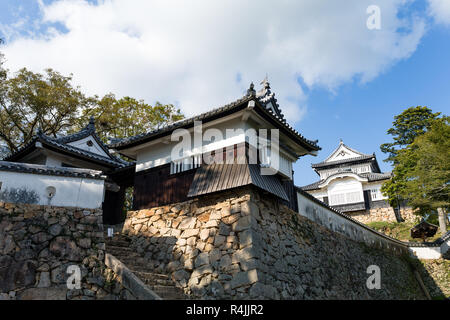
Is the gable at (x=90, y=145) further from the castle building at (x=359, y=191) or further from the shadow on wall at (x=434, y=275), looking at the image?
the castle building at (x=359, y=191)

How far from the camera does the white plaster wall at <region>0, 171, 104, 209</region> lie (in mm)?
8734

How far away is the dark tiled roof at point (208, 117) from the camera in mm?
9870

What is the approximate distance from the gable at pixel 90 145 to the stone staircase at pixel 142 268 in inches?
245

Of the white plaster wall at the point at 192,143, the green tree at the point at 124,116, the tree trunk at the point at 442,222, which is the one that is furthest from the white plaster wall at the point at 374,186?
the white plaster wall at the point at 192,143

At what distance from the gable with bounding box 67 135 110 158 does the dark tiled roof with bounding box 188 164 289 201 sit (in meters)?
7.85

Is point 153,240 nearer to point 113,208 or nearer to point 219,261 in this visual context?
point 219,261

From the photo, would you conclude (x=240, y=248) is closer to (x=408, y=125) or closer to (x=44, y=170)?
(x=44, y=170)

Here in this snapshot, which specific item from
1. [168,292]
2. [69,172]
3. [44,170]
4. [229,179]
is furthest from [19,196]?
[229,179]

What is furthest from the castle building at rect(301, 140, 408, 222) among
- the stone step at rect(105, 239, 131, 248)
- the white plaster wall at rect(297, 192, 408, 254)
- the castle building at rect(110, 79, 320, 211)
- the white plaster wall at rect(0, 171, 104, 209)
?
the white plaster wall at rect(0, 171, 104, 209)

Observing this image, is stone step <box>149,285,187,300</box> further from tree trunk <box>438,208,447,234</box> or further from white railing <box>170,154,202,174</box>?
tree trunk <box>438,208,447,234</box>

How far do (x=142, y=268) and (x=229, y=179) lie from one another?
3687mm

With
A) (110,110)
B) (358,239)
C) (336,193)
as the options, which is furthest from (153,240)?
(336,193)
